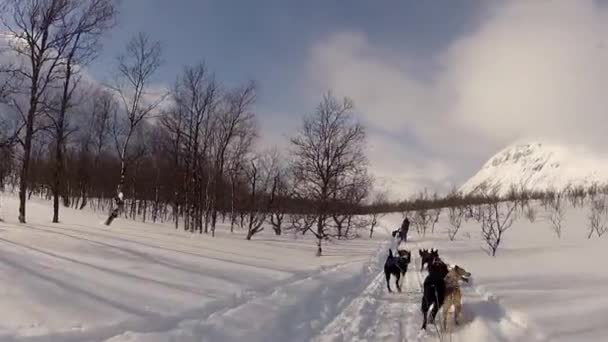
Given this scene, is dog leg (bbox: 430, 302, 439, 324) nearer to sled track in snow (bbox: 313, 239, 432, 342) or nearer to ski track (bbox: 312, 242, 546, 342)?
ski track (bbox: 312, 242, 546, 342)

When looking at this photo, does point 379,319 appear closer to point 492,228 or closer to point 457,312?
point 457,312

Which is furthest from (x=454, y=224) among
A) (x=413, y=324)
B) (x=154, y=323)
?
(x=154, y=323)

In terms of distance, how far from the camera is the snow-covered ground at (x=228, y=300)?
5.80m

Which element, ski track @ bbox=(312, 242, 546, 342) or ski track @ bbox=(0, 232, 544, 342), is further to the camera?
ski track @ bbox=(312, 242, 546, 342)

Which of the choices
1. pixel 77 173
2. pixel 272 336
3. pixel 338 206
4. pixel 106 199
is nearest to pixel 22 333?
pixel 272 336

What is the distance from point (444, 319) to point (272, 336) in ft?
9.32

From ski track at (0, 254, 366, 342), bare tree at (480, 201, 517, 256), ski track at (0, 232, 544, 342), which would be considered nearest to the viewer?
ski track at (0, 254, 366, 342)

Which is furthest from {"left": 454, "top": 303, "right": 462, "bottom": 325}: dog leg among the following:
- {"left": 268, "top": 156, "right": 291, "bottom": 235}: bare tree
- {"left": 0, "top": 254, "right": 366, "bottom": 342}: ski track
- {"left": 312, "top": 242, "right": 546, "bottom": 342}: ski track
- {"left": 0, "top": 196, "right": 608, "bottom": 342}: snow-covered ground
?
{"left": 268, "top": 156, "right": 291, "bottom": 235}: bare tree

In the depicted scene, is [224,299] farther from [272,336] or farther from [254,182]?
[254,182]

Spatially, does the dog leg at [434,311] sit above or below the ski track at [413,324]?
above

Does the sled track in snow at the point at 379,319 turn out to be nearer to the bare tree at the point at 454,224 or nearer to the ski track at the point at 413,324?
the ski track at the point at 413,324

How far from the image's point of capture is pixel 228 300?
7926mm

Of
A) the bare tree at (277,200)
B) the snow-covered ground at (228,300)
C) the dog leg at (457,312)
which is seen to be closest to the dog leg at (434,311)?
the snow-covered ground at (228,300)

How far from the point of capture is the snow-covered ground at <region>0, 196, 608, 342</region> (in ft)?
19.0
